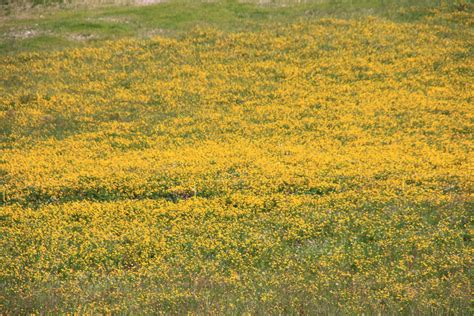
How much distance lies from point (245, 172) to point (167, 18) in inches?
725

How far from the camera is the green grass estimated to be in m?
30.0

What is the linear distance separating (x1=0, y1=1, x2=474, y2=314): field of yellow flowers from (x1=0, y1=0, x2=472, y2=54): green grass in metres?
1.28

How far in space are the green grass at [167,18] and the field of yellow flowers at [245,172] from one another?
4.18ft

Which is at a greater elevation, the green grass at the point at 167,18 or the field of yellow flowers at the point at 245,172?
the green grass at the point at 167,18

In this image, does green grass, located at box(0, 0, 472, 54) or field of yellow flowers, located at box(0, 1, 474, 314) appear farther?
green grass, located at box(0, 0, 472, 54)

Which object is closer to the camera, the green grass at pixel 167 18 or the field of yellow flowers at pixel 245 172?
the field of yellow flowers at pixel 245 172

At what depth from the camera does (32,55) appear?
93.2 feet

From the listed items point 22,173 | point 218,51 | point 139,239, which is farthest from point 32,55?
point 139,239

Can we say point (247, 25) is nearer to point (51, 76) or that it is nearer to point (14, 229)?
point (51, 76)

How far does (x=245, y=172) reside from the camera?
53.2ft

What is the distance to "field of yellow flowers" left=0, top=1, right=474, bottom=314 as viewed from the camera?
10570 millimetres

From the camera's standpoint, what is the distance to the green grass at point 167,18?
98.5ft

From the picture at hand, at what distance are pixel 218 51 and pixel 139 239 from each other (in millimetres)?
16433

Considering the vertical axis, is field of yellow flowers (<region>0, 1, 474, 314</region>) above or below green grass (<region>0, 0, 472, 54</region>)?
below
